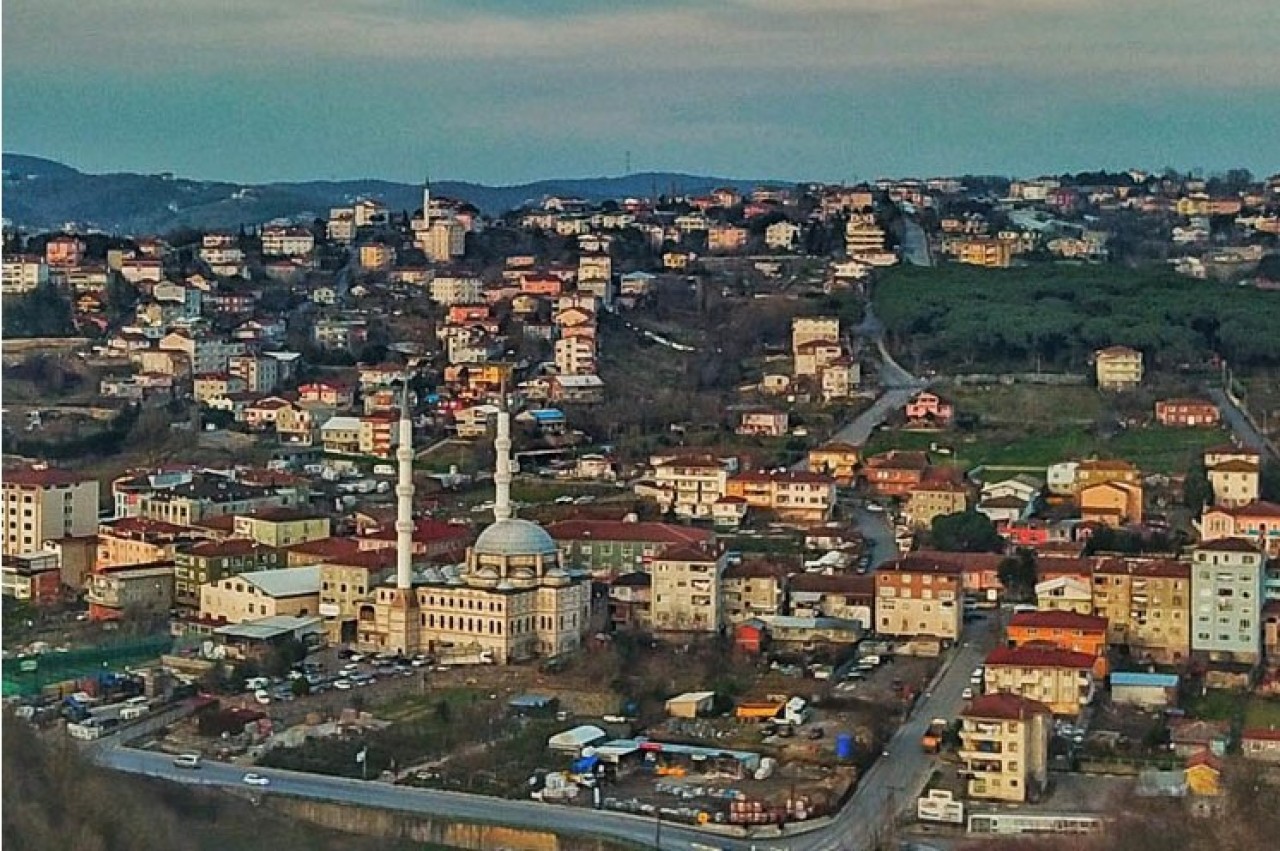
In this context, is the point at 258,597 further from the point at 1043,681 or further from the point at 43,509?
the point at 1043,681

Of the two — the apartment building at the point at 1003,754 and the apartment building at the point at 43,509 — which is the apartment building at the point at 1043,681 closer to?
the apartment building at the point at 1003,754

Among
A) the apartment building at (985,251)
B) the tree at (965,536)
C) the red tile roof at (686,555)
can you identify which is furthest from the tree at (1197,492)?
the apartment building at (985,251)

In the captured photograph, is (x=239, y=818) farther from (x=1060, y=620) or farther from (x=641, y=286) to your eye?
(x=641, y=286)

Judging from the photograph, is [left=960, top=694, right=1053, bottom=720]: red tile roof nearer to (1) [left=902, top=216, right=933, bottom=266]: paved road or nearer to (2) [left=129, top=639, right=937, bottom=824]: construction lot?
(2) [left=129, top=639, right=937, bottom=824]: construction lot

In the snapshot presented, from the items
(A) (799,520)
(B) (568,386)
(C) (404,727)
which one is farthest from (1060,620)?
(B) (568,386)

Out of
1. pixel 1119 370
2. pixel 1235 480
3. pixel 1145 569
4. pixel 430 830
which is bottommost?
pixel 430 830

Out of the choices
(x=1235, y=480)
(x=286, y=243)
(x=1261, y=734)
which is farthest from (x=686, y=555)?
(x=286, y=243)
